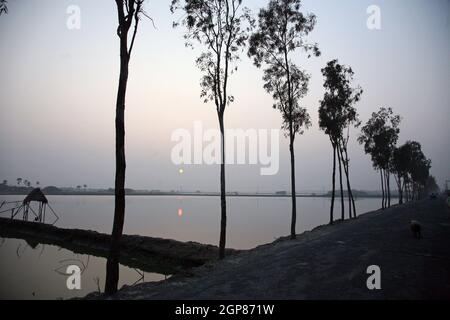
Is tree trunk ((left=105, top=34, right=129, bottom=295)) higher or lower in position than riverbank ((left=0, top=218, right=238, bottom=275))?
higher

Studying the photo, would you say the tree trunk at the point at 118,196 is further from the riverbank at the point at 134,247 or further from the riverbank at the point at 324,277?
the riverbank at the point at 134,247

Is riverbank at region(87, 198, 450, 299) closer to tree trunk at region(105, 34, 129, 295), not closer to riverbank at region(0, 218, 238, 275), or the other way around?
tree trunk at region(105, 34, 129, 295)

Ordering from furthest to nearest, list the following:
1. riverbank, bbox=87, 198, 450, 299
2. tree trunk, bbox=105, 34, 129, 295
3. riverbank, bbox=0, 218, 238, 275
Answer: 1. riverbank, bbox=0, 218, 238, 275
2. tree trunk, bbox=105, 34, 129, 295
3. riverbank, bbox=87, 198, 450, 299

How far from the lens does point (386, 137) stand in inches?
2216

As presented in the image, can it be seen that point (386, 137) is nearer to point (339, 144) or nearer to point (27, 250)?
point (339, 144)

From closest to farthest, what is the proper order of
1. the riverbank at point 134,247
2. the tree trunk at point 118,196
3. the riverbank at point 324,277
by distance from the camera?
the riverbank at point 324,277
the tree trunk at point 118,196
the riverbank at point 134,247

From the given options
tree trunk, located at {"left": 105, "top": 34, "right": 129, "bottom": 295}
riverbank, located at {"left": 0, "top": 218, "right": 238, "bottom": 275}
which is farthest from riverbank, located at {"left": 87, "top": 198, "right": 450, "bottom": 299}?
riverbank, located at {"left": 0, "top": 218, "right": 238, "bottom": 275}

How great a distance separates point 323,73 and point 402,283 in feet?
112

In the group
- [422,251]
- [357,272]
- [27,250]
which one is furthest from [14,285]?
[422,251]

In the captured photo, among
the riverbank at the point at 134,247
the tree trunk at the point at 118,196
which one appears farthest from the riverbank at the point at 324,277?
the riverbank at the point at 134,247

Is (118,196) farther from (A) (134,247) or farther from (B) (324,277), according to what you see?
(A) (134,247)

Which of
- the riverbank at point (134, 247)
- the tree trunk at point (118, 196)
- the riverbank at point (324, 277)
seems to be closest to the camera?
the riverbank at point (324, 277)

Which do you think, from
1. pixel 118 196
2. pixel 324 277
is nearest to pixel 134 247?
pixel 118 196
